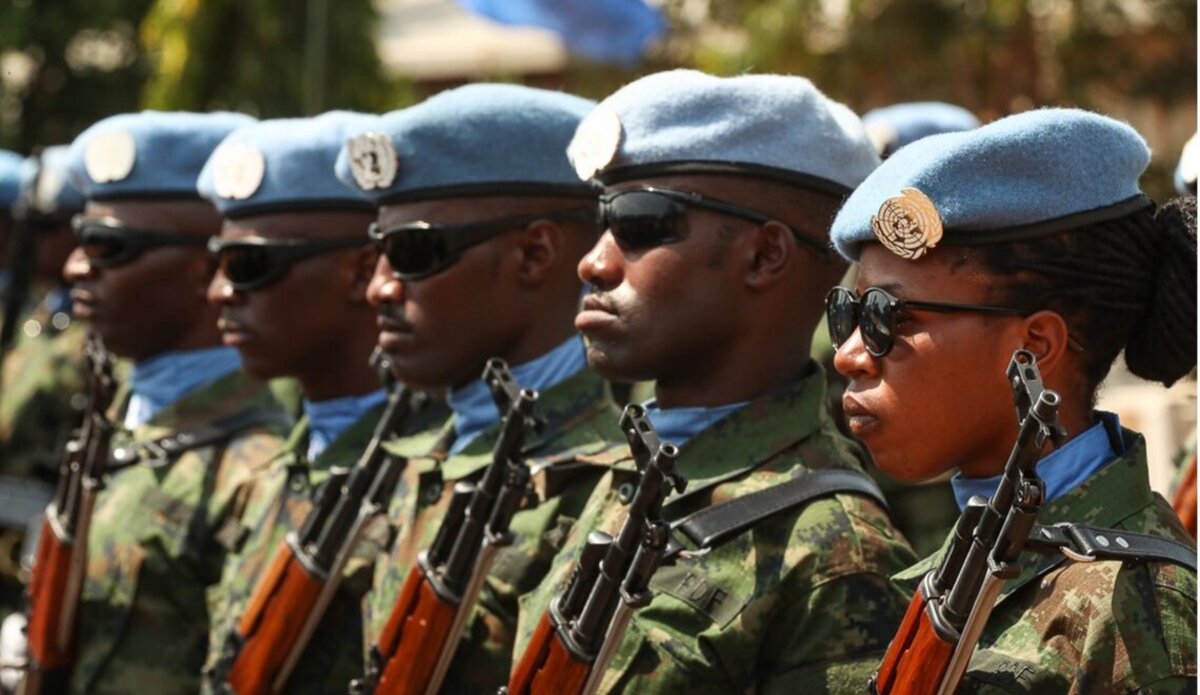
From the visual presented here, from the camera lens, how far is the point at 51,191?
34.1ft

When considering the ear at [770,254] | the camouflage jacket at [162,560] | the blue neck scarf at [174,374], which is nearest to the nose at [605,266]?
the ear at [770,254]

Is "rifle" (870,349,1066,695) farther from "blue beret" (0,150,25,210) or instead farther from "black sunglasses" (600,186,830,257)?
"blue beret" (0,150,25,210)

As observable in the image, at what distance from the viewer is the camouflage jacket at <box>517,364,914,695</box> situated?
4.10 m

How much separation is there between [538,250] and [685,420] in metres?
1.00

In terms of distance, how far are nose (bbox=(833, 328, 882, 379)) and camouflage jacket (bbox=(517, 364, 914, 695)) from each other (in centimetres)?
47

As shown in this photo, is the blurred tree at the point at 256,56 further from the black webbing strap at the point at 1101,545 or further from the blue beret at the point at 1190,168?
the black webbing strap at the point at 1101,545

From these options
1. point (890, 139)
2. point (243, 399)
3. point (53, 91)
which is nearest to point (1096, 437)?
point (243, 399)

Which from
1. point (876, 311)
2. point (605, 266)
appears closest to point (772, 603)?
point (876, 311)

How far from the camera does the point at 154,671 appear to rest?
6.48 m

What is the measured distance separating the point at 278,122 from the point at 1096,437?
371 cm

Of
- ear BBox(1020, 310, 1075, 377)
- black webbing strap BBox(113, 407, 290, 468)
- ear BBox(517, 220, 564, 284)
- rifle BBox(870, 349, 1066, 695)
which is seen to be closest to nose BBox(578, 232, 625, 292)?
ear BBox(517, 220, 564, 284)

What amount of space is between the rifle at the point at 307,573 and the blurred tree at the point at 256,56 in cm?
892

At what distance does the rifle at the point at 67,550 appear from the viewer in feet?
22.2

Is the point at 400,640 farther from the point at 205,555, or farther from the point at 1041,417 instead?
the point at 1041,417
